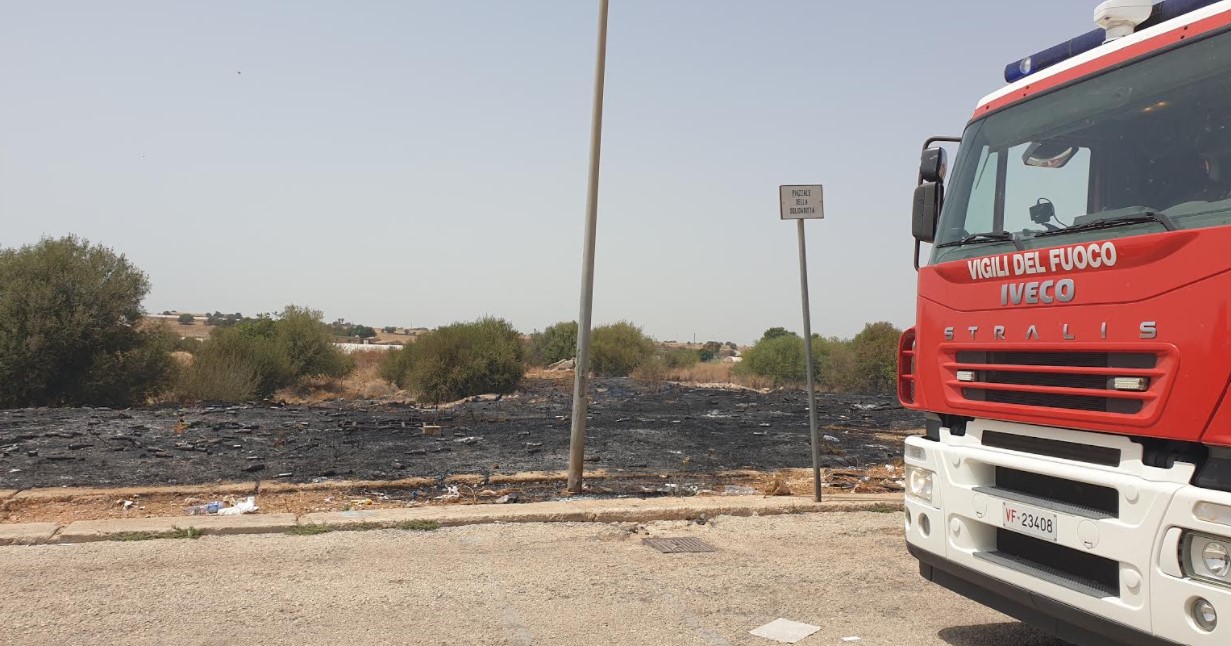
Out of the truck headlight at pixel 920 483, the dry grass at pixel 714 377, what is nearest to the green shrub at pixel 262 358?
the dry grass at pixel 714 377

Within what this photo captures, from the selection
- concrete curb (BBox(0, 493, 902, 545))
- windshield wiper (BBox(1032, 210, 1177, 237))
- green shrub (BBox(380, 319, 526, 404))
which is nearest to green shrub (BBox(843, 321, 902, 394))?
green shrub (BBox(380, 319, 526, 404))

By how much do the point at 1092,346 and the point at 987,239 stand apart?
44.1 inches

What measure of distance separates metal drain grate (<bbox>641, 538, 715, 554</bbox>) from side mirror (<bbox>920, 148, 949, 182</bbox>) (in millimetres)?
3709

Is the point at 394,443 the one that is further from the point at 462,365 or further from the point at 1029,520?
the point at 462,365

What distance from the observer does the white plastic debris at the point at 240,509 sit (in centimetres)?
888

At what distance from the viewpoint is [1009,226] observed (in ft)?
16.2

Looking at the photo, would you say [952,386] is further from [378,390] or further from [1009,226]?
[378,390]

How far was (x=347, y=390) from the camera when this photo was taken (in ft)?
118

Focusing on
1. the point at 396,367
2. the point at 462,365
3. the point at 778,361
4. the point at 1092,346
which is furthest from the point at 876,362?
the point at 1092,346

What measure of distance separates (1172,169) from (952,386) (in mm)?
1528

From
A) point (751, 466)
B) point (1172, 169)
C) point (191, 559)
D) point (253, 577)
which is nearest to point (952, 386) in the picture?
point (1172, 169)

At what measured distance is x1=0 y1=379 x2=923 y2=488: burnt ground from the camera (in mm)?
11297

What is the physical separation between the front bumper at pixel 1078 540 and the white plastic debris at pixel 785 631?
31.6 inches

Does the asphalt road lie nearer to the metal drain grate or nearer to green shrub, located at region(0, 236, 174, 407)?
the metal drain grate
